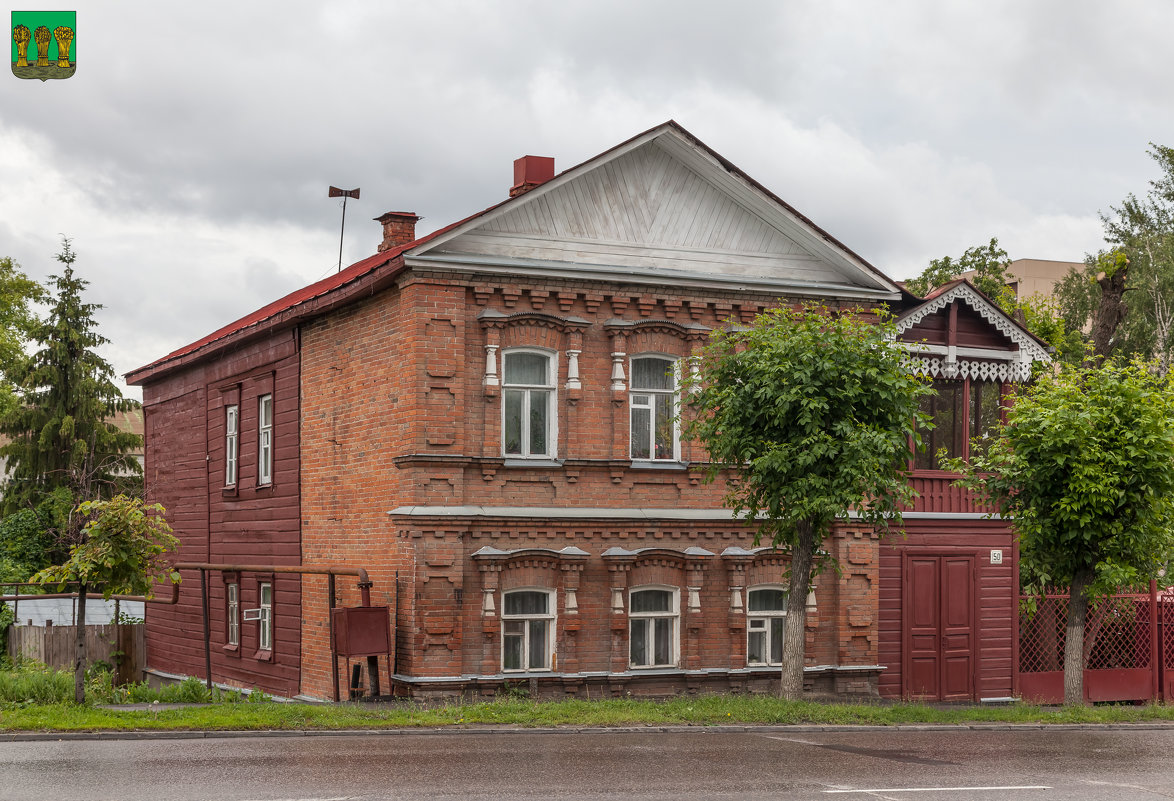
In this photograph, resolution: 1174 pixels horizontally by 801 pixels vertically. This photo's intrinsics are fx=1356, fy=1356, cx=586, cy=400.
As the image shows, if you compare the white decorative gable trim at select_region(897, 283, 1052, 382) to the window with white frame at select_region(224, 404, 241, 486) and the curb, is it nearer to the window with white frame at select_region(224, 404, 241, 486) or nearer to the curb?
the curb

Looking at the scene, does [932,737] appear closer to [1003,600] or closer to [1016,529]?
[1016,529]

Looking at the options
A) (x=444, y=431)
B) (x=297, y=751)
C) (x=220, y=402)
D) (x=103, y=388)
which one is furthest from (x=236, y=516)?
(x=103, y=388)

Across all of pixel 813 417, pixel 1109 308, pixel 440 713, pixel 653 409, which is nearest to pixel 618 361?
pixel 653 409

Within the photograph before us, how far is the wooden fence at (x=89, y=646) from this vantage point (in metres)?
26.3

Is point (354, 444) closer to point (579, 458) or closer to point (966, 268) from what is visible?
point (579, 458)

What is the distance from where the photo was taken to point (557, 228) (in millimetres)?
20109

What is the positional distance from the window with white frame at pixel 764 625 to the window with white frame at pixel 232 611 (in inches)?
391

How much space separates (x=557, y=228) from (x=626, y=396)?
2695mm

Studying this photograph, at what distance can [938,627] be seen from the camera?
899 inches

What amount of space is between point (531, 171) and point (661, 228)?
243 centimetres

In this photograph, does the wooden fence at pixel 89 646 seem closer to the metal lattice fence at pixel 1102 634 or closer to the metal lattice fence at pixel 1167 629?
the metal lattice fence at pixel 1102 634

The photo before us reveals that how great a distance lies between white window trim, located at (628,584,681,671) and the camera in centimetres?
2005

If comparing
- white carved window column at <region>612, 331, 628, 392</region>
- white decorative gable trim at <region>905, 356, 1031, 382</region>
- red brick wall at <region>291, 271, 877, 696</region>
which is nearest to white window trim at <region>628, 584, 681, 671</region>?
red brick wall at <region>291, 271, 877, 696</region>

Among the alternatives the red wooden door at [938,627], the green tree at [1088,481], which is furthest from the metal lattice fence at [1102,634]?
the green tree at [1088,481]
